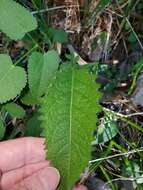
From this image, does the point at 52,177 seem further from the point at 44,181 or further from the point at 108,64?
the point at 108,64

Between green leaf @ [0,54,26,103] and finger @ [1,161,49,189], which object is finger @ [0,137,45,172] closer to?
finger @ [1,161,49,189]

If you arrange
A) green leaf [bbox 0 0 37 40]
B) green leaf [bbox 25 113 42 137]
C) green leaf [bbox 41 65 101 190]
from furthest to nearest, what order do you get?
1. green leaf [bbox 25 113 42 137]
2. green leaf [bbox 0 0 37 40]
3. green leaf [bbox 41 65 101 190]

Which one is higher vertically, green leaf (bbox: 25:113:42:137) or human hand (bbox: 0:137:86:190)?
green leaf (bbox: 25:113:42:137)

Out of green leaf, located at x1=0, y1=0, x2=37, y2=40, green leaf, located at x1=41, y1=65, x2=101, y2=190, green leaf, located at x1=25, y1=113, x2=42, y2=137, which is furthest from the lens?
green leaf, located at x1=25, y1=113, x2=42, y2=137

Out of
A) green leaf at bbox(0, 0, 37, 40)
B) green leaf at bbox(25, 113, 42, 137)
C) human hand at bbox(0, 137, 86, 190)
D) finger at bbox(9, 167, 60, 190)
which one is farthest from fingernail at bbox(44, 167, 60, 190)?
green leaf at bbox(0, 0, 37, 40)

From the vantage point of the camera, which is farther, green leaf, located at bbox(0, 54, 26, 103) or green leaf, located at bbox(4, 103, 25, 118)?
green leaf, located at bbox(4, 103, 25, 118)

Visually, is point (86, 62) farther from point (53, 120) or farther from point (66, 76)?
point (53, 120)

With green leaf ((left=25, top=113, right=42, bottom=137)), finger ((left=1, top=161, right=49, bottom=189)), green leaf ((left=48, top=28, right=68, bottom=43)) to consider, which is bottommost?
finger ((left=1, top=161, right=49, bottom=189))
